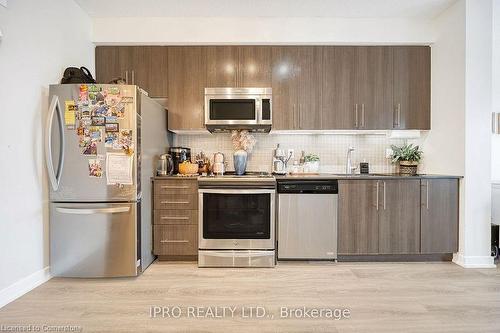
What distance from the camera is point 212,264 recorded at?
279cm

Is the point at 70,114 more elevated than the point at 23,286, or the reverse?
the point at 70,114

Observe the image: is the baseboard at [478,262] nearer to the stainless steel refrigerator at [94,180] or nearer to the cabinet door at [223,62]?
the cabinet door at [223,62]

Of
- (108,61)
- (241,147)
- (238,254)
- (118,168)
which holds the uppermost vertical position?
(108,61)

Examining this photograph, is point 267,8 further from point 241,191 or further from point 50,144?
point 50,144

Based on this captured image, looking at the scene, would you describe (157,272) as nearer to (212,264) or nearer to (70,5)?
(212,264)

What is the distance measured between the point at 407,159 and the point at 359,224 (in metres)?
1.01

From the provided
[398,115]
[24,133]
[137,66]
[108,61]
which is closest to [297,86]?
[398,115]

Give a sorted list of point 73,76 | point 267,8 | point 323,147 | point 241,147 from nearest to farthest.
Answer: point 73,76 < point 267,8 < point 241,147 < point 323,147

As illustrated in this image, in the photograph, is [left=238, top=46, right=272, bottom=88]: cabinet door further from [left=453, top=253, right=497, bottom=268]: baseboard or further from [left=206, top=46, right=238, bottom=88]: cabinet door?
[left=453, top=253, right=497, bottom=268]: baseboard

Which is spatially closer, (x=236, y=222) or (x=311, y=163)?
(x=236, y=222)

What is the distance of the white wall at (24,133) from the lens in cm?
209

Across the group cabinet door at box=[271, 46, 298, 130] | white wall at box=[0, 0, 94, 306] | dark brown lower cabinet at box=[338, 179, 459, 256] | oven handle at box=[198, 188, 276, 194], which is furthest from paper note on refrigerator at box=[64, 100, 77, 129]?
dark brown lower cabinet at box=[338, 179, 459, 256]

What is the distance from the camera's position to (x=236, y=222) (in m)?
2.84

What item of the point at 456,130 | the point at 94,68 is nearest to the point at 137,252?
the point at 94,68
